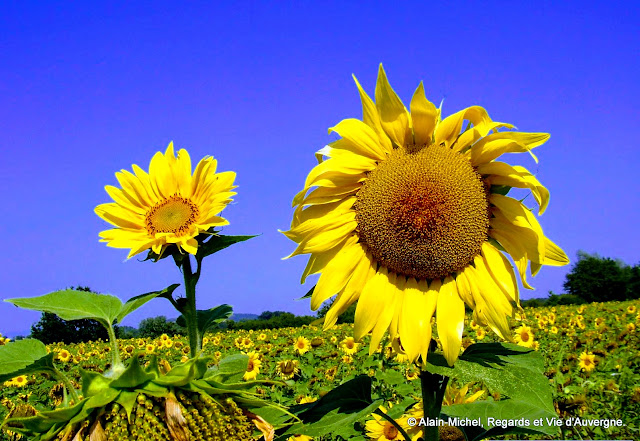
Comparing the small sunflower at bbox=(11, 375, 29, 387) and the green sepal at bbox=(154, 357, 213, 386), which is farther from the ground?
the green sepal at bbox=(154, 357, 213, 386)

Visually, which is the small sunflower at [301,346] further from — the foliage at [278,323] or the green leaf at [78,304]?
the foliage at [278,323]

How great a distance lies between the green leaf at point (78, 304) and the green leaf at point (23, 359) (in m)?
0.13

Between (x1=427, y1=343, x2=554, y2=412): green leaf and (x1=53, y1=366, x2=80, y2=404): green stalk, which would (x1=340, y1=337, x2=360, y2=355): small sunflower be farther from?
(x1=53, y1=366, x2=80, y2=404): green stalk

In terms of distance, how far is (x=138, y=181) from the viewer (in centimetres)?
246

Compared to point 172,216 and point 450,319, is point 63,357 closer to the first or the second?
point 172,216

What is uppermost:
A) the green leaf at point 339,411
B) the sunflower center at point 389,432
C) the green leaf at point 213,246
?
the green leaf at point 213,246

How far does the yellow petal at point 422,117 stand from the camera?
6.63 feet

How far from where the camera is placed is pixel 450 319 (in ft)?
6.80

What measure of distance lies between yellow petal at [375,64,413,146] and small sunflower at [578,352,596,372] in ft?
15.9

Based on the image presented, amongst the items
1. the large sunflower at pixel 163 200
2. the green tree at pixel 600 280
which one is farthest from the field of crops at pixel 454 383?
the green tree at pixel 600 280

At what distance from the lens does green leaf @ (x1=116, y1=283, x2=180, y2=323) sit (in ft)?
6.20

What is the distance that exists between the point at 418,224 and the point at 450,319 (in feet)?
1.21

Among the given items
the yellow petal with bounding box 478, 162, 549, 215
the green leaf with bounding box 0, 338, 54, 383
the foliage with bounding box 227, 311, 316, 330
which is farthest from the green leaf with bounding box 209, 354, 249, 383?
the foliage with bounding box 227, 311, 316, 330

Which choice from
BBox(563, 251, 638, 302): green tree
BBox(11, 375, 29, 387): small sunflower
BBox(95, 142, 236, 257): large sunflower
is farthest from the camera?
BBox(563, 251, 638, 302): green tree
